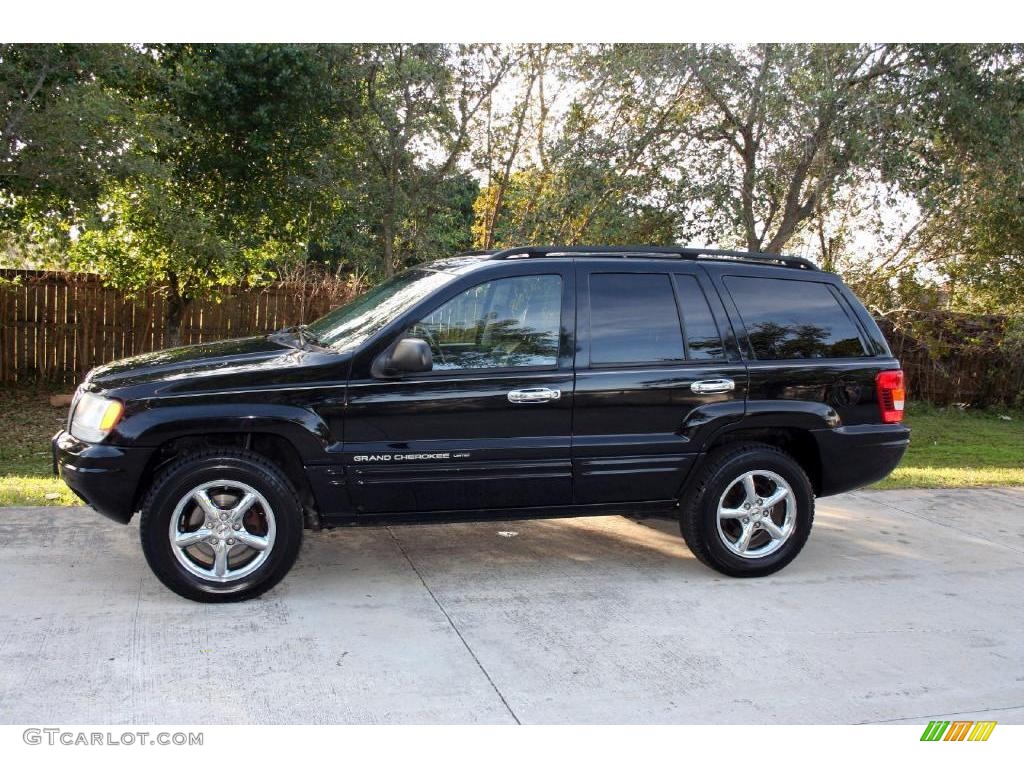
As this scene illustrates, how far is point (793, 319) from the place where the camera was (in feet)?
18.7

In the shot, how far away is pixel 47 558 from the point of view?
546 cm

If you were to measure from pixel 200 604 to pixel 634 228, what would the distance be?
798cm

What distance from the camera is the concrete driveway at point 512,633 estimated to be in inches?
152

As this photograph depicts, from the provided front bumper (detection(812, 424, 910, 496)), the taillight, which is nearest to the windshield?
front bumper (detection(812, 424, 910, 496))

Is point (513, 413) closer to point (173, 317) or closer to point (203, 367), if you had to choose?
point (203, 367)

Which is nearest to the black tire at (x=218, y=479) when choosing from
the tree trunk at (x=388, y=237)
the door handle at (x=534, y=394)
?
the door handle at (x=534, y=394)

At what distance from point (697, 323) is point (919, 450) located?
8.24m

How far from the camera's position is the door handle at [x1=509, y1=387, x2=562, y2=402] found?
5129mm

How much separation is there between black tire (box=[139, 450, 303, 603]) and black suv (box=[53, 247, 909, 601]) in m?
0.01

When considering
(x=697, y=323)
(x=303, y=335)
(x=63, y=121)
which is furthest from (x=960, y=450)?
(x=63, y=121)

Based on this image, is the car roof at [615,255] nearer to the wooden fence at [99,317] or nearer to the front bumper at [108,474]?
the front bumper at [108,474]

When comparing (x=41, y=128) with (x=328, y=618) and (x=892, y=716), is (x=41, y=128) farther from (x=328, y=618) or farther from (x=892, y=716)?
(x=892, y=716)

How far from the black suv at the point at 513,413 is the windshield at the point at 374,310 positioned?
1.0 inches

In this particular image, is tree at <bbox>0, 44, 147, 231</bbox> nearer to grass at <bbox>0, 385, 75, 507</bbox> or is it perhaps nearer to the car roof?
grass at <bbox>0, 385, 75, 507</bbox>
